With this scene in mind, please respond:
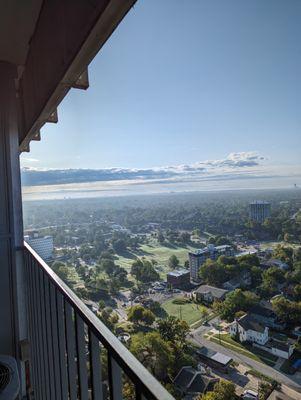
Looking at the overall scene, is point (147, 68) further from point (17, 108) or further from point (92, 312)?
point (92, 312)

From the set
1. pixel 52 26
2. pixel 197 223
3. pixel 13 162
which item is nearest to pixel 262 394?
pixel 197 223

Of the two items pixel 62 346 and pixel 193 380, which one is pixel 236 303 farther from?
pixel 62 346

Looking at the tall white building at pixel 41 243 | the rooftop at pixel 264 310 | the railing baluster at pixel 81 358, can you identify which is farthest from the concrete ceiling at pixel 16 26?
the rooftop at pixel 264 310

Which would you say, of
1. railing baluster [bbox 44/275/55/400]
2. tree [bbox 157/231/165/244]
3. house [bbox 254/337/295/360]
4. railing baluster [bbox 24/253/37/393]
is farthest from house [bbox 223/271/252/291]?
railing baluster [bbox 24/253/37/393]

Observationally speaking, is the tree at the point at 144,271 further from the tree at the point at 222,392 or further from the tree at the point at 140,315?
the tree at the point at 222,392

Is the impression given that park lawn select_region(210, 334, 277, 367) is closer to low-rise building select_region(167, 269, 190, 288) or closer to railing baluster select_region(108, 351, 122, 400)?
low-rise building select_region(167, 269, 190, 288)
